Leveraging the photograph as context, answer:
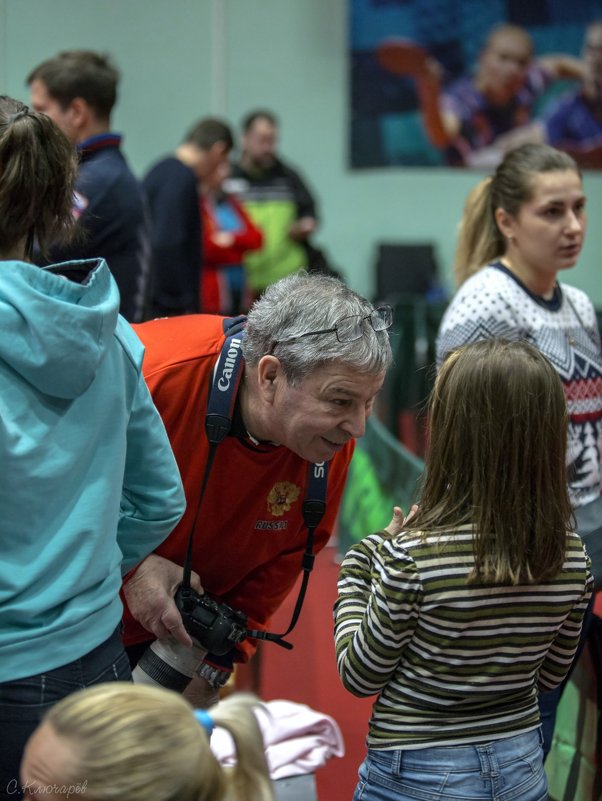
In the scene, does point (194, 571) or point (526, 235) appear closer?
point (194, 571)

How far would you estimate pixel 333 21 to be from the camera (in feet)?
32.7

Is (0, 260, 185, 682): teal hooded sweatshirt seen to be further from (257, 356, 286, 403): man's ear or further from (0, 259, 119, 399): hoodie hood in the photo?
(257, 356, 286, 403): man's ear

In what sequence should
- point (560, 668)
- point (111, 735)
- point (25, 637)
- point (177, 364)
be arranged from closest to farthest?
point (111, 735) → point (25, 637) → point (560, 668) → point (177, 364)

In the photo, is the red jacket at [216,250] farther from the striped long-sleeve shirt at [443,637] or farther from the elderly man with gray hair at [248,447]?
the striped long-sleeve shirt at [443,637]

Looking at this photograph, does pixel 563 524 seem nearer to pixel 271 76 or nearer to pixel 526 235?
pixel 526 235

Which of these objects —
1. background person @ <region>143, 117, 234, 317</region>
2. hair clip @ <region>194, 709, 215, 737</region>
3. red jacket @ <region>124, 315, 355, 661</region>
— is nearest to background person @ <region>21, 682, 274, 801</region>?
hair clip @ <region>194, 709, 215, 737</region>

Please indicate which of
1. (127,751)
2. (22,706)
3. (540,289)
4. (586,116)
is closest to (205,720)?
(127,751)

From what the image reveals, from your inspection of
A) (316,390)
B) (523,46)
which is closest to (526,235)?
(316,390)

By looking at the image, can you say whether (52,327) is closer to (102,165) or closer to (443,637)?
(443,637)

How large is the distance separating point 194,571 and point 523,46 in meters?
8.56

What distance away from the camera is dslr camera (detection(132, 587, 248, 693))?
215cm

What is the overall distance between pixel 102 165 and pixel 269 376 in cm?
172

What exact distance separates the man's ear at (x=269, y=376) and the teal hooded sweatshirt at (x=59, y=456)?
35 centimetres

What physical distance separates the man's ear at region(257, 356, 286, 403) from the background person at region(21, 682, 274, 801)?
2.55 ft
